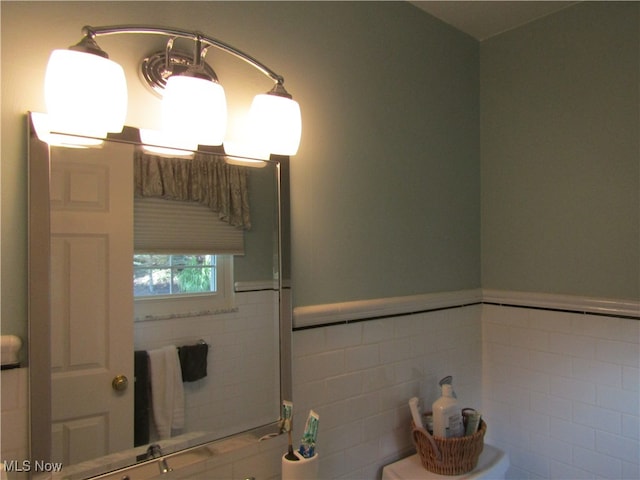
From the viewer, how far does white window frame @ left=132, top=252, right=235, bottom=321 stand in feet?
3.33

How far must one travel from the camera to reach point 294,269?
1.29 metres

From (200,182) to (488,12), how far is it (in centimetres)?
134

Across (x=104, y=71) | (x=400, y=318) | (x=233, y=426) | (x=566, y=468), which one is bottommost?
(x=566, y=468)

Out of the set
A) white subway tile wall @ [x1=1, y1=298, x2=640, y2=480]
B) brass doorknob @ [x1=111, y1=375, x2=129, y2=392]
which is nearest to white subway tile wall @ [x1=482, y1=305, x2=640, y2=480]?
white subway tile wall @ [x1=1, y1=298, x2=640, y2=480]

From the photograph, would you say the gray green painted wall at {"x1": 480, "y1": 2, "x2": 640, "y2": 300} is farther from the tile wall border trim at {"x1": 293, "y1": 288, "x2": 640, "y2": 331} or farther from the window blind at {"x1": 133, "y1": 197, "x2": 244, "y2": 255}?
the window blind at {"x1": 133, "y1": 197, "x2": 244, "y2": 255}

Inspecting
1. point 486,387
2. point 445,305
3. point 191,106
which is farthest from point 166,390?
point 486,387

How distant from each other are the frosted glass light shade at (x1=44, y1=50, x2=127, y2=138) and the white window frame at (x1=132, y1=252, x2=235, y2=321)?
36 cm

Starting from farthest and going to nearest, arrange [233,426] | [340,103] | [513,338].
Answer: [513,338] → [340,103] → [233,426]

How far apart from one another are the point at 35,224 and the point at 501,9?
1723mm

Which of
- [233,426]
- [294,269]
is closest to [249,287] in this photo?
[294,269]

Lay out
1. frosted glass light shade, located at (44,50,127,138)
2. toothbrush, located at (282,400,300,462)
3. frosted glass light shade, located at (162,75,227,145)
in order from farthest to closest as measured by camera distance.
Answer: toothbrush, located at (282,400,300,462) → frosted glass light shade, located at (162,75,227,145) → frosted glass light shade, located at (44,50,127,138)

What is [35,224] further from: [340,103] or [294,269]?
[340,103]

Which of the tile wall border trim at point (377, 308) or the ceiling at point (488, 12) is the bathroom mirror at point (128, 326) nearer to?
the tile wall border trim at point (377, 308)

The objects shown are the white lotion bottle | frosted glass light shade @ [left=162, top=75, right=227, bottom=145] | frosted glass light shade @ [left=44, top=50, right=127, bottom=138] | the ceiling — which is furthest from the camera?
the ceiling
